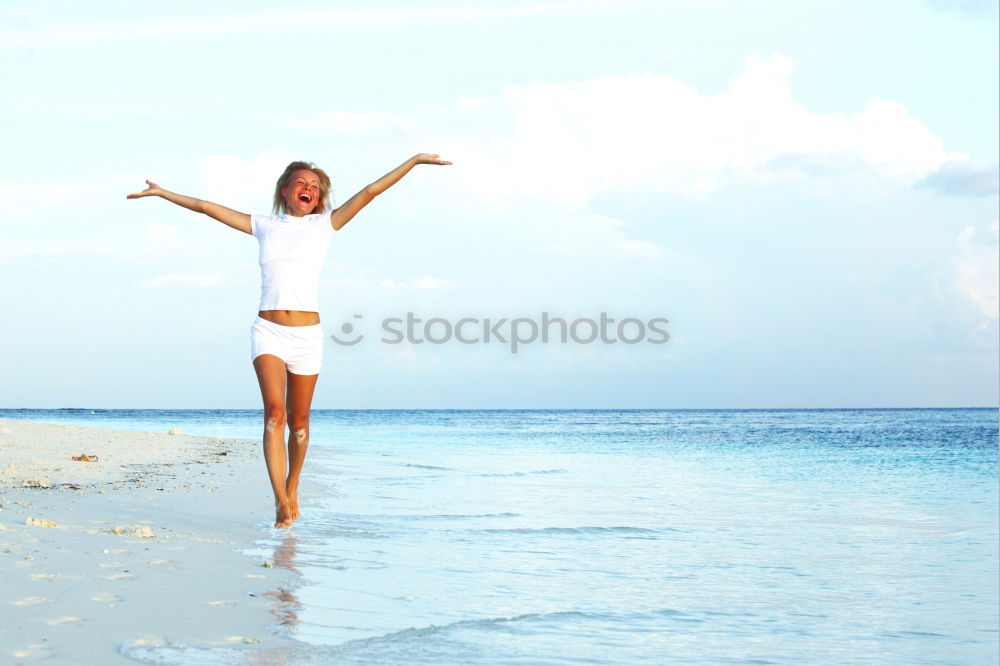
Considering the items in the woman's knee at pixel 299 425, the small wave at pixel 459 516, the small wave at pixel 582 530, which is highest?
the woman's knee at pixel 299 425

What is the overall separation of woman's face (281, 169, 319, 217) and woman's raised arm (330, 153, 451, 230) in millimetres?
172

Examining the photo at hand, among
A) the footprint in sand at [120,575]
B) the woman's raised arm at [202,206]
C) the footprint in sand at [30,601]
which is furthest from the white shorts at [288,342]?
the footprint in sand at [30,601]

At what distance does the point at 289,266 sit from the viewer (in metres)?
5.57

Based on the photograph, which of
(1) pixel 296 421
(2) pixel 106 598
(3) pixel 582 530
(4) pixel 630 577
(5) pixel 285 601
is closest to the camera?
(2) pixel 106 598

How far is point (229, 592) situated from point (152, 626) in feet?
2.41

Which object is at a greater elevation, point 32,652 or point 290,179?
point 290,179

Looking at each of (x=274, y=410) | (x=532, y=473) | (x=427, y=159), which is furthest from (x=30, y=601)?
(x=532, y=473)

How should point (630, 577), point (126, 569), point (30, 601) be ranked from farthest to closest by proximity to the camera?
1. point (630, 577)
2. point (126, 569)
3. point (30, 601)

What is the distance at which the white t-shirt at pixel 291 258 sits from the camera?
5.59 meters

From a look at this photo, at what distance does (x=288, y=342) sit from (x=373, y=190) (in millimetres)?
1013

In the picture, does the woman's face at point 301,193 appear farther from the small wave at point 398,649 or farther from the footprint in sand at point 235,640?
the footprint in sand at point 235,640

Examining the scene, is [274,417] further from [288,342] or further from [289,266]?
[289,266]

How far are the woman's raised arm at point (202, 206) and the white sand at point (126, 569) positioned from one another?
6.15 ft

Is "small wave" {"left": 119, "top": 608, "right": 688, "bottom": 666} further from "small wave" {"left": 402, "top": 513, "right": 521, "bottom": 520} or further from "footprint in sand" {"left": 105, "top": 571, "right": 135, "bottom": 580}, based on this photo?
"small wave" {"left": 402, "top": 513, "right": 521, "bottom": 520}
